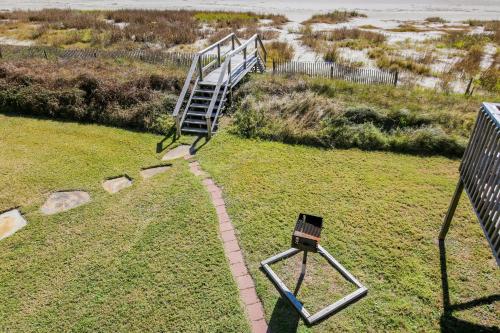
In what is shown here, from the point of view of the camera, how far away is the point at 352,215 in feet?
22.2

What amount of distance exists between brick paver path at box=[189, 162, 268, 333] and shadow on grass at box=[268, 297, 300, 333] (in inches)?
4.8

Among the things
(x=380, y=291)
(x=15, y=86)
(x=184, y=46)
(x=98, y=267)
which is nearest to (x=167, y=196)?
(x=98, y=267)

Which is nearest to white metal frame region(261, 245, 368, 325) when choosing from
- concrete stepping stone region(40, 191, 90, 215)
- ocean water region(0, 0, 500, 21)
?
concrete stepping stone region(40, 191, 90, 215)

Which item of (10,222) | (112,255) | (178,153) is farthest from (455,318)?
(10,222)

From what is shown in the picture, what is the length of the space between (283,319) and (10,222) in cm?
540

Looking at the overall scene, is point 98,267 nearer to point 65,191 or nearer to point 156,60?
point 65,191

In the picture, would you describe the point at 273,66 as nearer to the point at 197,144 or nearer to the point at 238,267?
the point at 197,144

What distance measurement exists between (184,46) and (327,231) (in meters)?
18.5

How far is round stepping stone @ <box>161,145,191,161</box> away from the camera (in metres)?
9.08

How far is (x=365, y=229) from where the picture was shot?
6395 millimetres

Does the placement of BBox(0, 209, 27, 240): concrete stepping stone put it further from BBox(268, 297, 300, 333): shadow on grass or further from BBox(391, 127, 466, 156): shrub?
BBox(391, 127, 466, 156): shrub

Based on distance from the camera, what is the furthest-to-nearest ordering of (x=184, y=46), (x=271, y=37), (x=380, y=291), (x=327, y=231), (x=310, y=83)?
1. (x=271, y=37)
2. (x=184, y=46)
3. (x=310, y=83)
4. (x=327, y=231)
5. (x=380, y=291)

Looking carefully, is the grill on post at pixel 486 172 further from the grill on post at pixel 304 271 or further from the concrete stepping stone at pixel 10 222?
the concrete stepping stone at pixel 10 222

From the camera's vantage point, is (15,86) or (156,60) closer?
A: (15,86)
